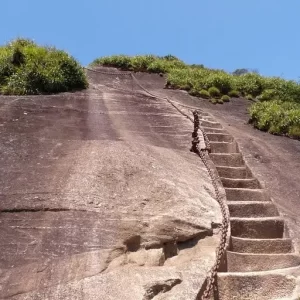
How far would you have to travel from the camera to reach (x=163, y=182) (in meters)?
6.70

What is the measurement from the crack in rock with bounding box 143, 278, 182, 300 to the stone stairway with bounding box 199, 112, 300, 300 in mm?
617

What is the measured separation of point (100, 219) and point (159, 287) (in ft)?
4.02

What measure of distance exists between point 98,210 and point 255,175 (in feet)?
13.4

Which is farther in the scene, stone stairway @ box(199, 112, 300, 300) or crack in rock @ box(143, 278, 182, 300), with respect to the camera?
stone stairway @ box(199, 112, 300, 300)

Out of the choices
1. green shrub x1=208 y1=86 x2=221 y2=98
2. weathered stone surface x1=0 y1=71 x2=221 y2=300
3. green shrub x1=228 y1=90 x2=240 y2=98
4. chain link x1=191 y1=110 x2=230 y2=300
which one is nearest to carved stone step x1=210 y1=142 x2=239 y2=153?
chain link x1=191 y1=110 x2=230 y2=300

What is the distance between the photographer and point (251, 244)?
6520 millimetres

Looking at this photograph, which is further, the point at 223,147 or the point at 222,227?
the point at 223,147

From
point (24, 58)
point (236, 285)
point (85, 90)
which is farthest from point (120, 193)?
point (24, 58)

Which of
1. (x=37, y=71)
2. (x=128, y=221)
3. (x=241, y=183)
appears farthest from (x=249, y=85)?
(x=128, y=221)

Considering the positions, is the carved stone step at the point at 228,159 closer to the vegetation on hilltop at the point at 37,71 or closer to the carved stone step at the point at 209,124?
the carved stone step at the point at 209,124

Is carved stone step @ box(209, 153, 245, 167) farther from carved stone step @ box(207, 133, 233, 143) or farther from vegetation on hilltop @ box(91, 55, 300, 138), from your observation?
vegetation on hilltop @ box(91, 55, 300, 138)

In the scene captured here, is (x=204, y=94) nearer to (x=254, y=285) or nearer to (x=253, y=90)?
(x=253, y=90)

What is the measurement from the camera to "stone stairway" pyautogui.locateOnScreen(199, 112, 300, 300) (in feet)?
17.7

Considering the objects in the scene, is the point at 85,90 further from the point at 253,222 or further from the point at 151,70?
the point at 253,222
